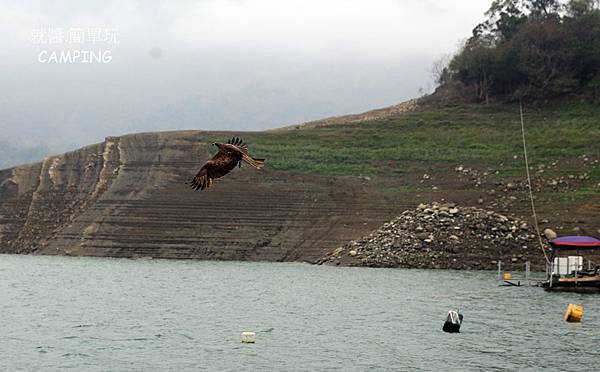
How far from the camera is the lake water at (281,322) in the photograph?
3359cm

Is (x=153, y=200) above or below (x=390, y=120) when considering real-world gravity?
below

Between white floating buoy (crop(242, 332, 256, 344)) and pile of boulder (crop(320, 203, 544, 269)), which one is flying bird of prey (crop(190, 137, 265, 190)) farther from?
pile of boulder (crop(320, 203, 544, 269))

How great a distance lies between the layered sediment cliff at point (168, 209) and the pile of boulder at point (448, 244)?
297 cm

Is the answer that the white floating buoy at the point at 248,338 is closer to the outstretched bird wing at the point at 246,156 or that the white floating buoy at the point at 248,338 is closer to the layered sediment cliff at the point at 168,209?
the outstretched bird wing at the point at 246,156

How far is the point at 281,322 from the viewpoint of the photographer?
42688mm

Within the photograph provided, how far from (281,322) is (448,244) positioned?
32.3m

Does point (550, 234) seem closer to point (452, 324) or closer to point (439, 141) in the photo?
A: point (439, 141)

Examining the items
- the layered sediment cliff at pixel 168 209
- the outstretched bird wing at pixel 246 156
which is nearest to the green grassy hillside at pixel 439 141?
the layered sediment cliff at pixel 168 209

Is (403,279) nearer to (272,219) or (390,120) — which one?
(272,219)

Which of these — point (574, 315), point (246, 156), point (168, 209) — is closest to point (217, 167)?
point (246, 156)

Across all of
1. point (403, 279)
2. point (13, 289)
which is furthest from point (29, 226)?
point (403, 279)

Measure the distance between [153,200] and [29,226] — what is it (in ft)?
34.5

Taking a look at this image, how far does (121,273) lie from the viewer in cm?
6562

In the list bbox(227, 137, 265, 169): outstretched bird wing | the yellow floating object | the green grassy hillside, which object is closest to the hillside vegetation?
the green grassy hillside
